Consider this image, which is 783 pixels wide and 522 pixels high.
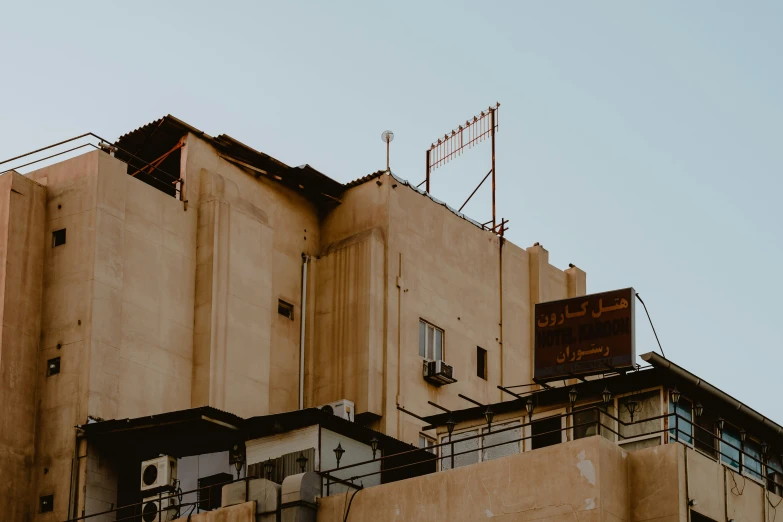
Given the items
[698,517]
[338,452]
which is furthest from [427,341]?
[698,517]

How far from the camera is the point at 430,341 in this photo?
162ft

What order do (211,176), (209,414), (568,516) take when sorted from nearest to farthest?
(568,516) → (209,414) → (211,176)

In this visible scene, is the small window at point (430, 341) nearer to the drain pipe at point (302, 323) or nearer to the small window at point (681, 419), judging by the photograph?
the drain pipe at point (302, 323)

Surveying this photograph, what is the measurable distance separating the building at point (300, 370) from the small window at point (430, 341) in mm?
170

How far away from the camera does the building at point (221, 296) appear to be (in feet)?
135

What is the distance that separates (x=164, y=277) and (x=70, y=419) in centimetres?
551

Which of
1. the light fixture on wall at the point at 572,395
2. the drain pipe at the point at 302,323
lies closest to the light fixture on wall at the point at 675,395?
the light fixture on wall at the point at 572,395

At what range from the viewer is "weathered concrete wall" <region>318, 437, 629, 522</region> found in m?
31.1

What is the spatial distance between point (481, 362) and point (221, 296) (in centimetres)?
1036

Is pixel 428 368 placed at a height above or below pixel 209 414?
above

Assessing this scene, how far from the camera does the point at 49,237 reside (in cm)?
4300

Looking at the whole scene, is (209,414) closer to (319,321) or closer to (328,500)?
(328,500)

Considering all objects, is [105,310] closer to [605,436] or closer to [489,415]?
[489,415]

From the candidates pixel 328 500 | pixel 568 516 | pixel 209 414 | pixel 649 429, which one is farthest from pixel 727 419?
pixel 209 414
